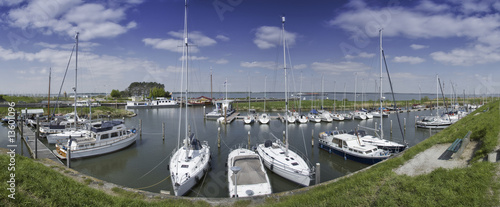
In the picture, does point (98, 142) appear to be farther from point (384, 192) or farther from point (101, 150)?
point (384, 192)

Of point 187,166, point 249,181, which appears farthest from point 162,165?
point 249,181

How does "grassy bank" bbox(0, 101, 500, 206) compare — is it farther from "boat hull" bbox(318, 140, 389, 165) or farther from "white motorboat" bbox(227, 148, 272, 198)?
"boat hull" bbox(318, 140, 389, 165)

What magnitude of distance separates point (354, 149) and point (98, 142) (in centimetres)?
2848

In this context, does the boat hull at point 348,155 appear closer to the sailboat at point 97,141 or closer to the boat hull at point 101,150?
the boat hull at point 101,150

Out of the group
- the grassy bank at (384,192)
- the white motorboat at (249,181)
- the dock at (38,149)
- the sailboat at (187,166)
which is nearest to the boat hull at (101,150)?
the dock at (38,149)

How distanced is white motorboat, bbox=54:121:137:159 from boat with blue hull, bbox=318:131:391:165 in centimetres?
2548

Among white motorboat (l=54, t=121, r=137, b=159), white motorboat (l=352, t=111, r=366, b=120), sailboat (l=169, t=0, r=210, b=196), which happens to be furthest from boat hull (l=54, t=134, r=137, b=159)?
Answer: white motorboat (l=352, t=111, r=366, b=120)

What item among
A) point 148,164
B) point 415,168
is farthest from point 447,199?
point 148,164

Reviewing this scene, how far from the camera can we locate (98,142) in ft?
85.6

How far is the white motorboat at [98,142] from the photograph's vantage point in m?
24.5

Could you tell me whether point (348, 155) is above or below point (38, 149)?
below

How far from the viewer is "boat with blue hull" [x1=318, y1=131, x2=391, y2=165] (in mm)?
22192

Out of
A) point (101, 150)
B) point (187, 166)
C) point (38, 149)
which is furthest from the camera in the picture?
point (101, 150)

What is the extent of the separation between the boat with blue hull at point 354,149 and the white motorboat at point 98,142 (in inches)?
1003
